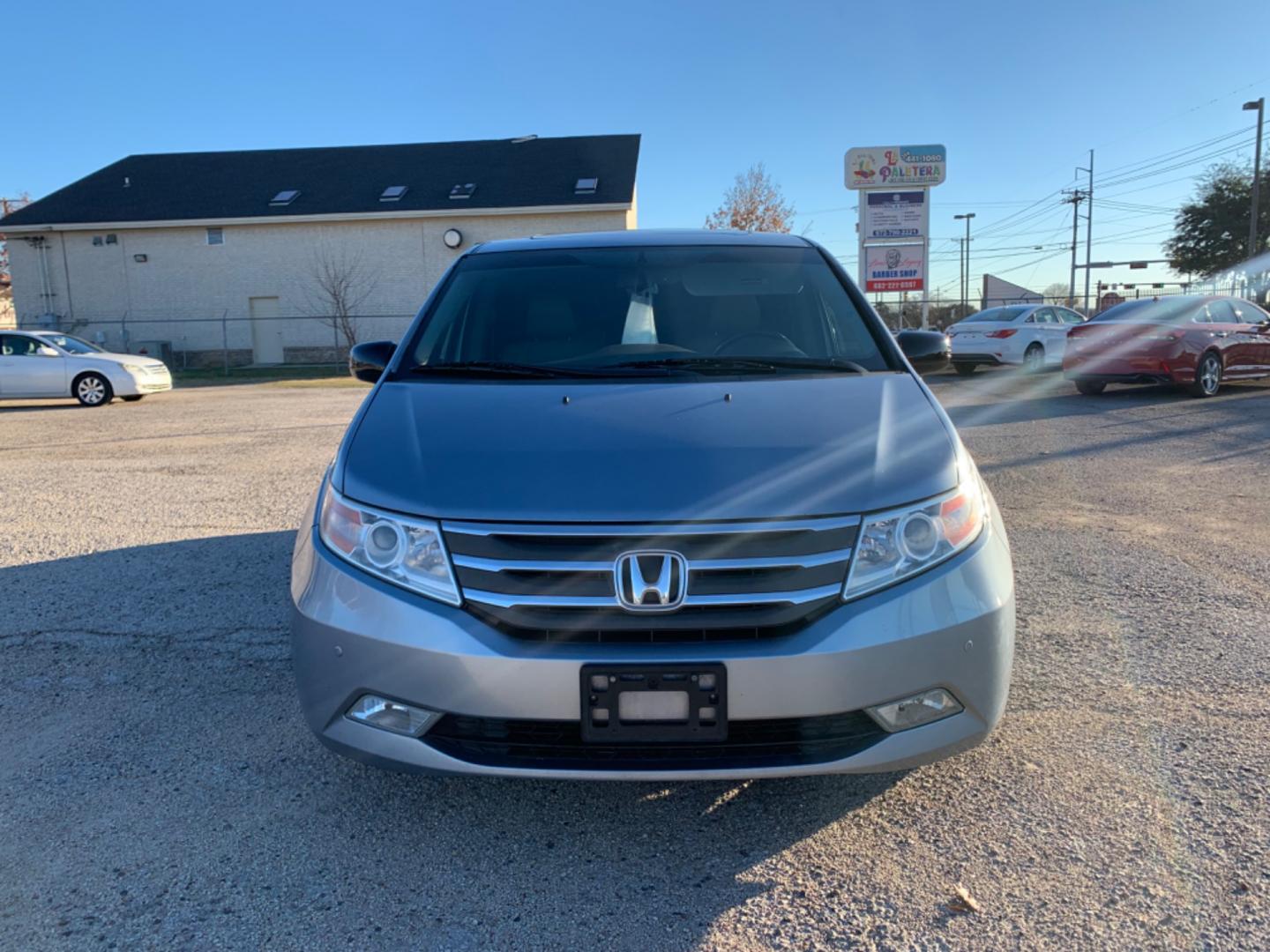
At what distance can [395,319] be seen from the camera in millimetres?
29281

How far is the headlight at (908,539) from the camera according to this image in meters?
2.19

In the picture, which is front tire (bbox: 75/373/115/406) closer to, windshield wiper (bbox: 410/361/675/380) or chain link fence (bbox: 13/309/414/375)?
chain link fence (bbox: 13/309/414/375)

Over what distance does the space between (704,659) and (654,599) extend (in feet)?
0.60

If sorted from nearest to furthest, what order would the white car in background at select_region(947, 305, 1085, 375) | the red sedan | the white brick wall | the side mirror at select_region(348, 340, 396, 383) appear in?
the side mirror at select_region(348, 340, 396, 383), the red sedan, the white car in background at select_region(947, 305, 1085, 375), the white brick wall

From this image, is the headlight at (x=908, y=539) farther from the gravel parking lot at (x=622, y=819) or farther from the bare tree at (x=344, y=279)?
the bare tree at (x=344, y=279)

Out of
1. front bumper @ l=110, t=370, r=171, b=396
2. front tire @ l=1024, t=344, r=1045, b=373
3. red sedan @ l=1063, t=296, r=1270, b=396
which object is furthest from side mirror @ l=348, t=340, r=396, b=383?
front tire @ l=1024, t=344, r=1045, b=373

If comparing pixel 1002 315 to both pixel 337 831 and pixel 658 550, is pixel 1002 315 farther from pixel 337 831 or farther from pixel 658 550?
pixel 337 831

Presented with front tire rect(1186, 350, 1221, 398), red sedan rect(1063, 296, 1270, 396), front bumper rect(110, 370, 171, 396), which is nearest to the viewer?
red sedan rect(1063, 296, 1270, 396)

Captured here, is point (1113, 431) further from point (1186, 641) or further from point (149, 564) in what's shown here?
point (149, 564)

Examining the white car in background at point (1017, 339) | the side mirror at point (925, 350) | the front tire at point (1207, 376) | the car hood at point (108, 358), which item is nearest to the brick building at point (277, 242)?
the car hood at point (108, 358)

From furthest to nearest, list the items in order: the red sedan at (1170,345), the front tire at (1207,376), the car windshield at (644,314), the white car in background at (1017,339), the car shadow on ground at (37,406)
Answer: the white car in background at (1017,339)
the car shadow on ground at (37,406)
the front tire at (1207,376)
the red sedan at (1170,345)
the car windshield at (644,314)

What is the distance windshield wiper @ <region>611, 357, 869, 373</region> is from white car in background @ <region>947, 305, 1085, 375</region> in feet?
52.9

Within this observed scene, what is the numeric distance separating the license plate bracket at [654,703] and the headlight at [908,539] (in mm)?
410

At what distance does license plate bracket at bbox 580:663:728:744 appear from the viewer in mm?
2072
